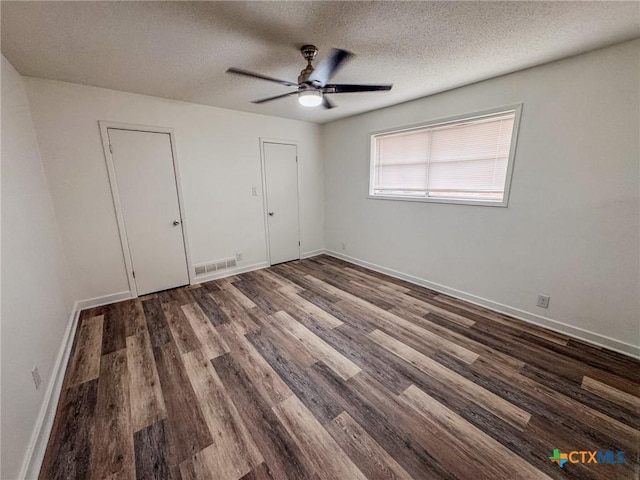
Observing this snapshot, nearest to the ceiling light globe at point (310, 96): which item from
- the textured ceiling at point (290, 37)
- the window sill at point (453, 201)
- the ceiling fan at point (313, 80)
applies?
the ceiling fan at point (313, 80)

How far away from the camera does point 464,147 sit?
3.01m

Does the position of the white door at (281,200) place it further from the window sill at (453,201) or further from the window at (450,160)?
the window sill at (453,201)

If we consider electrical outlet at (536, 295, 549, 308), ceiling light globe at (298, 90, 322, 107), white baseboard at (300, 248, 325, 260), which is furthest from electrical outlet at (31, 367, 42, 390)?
electrical outlet at (536, 295, 549, 308)

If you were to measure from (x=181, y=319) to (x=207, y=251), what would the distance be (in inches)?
49.2

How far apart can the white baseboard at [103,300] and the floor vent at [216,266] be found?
869 millimetres

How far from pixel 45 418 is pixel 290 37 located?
9.71 ft

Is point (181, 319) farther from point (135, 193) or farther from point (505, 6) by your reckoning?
point (505, 6)

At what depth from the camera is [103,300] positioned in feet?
10.2

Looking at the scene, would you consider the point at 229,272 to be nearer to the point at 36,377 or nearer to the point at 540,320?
the point at 36,377

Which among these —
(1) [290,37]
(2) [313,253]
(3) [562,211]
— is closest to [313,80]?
(1) [290,37]

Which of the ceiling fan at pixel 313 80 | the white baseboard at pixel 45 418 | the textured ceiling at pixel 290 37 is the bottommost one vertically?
the white baseboard at pixel 45 418

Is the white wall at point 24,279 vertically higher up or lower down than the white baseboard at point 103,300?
higher up

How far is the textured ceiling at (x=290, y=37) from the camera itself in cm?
154

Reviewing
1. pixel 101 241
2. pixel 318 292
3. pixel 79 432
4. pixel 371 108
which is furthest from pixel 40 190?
pixel 371 108
